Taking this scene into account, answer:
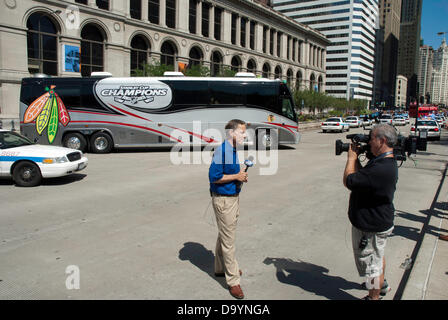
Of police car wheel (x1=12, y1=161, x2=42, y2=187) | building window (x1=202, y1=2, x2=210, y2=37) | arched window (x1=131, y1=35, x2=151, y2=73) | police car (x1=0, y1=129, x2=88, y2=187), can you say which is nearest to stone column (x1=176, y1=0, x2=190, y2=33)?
building window (x1=202, y1=2, x2=210, y2=37)

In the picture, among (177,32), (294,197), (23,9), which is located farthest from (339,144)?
(177,32)

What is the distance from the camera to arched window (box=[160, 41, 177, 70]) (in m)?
46.7

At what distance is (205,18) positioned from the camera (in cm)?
5416

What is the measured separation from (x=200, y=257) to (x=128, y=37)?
40.7 meters

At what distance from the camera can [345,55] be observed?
13962 cm

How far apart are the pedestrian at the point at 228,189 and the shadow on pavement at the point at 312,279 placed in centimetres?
78

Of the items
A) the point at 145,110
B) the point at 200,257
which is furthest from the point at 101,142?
the point at 200,257

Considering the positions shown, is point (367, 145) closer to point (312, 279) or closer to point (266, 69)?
point (312, 279)

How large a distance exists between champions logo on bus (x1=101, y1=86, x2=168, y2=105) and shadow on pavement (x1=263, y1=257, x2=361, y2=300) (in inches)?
567

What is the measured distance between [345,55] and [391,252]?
147m

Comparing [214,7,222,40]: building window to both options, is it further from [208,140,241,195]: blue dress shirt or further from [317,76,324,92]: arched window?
[208,140,241,195]: blue dress shirt

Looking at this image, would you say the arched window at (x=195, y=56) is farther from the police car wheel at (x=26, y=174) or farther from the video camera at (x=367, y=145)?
the video camera at (x=367, y=145)

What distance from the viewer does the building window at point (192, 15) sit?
2022 inches

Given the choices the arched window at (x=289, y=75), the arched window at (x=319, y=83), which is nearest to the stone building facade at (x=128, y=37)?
the arched window at (x=289, y=75)
